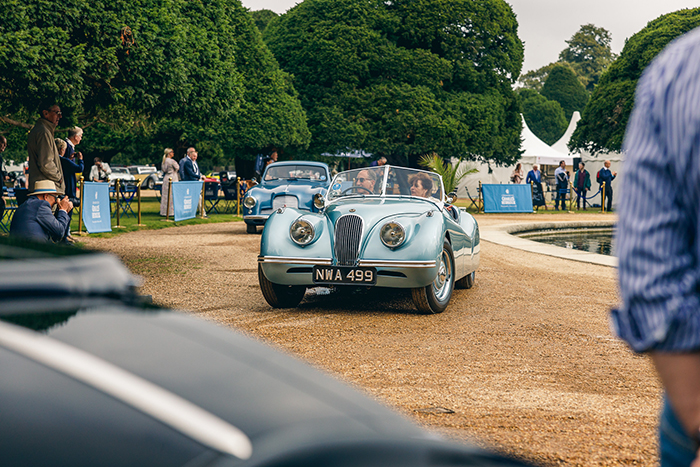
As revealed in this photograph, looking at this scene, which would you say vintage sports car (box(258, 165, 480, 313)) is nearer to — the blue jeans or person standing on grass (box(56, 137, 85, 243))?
the blue jeans

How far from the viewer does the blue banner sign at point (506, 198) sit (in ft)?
85.2

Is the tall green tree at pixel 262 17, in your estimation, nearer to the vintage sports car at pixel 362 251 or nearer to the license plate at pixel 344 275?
the vintage sports car at pixel 362 251

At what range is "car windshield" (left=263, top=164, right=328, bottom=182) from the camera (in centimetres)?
1692

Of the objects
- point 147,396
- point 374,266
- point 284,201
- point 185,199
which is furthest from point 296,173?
→ point 147,396

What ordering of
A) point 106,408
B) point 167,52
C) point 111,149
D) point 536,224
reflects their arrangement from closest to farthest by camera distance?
point 106,408, point 167,52, point 536,224, point 111,149

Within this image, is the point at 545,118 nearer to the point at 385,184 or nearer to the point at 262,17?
the point at 262,17

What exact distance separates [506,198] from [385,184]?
1847 cm

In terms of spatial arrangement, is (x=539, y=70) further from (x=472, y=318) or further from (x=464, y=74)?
(x=472, y=318)

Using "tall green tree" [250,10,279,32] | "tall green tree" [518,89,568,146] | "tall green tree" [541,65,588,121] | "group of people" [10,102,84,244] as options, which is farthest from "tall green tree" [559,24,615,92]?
"group of people" [10,102,84,244]

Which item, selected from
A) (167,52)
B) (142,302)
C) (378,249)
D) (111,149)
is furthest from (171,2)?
(111,149)

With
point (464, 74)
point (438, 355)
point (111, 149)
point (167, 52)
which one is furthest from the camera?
point (111, 149)

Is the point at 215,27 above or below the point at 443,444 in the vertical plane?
above

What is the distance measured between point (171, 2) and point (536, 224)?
41.1 ft

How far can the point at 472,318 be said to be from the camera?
6969mm
